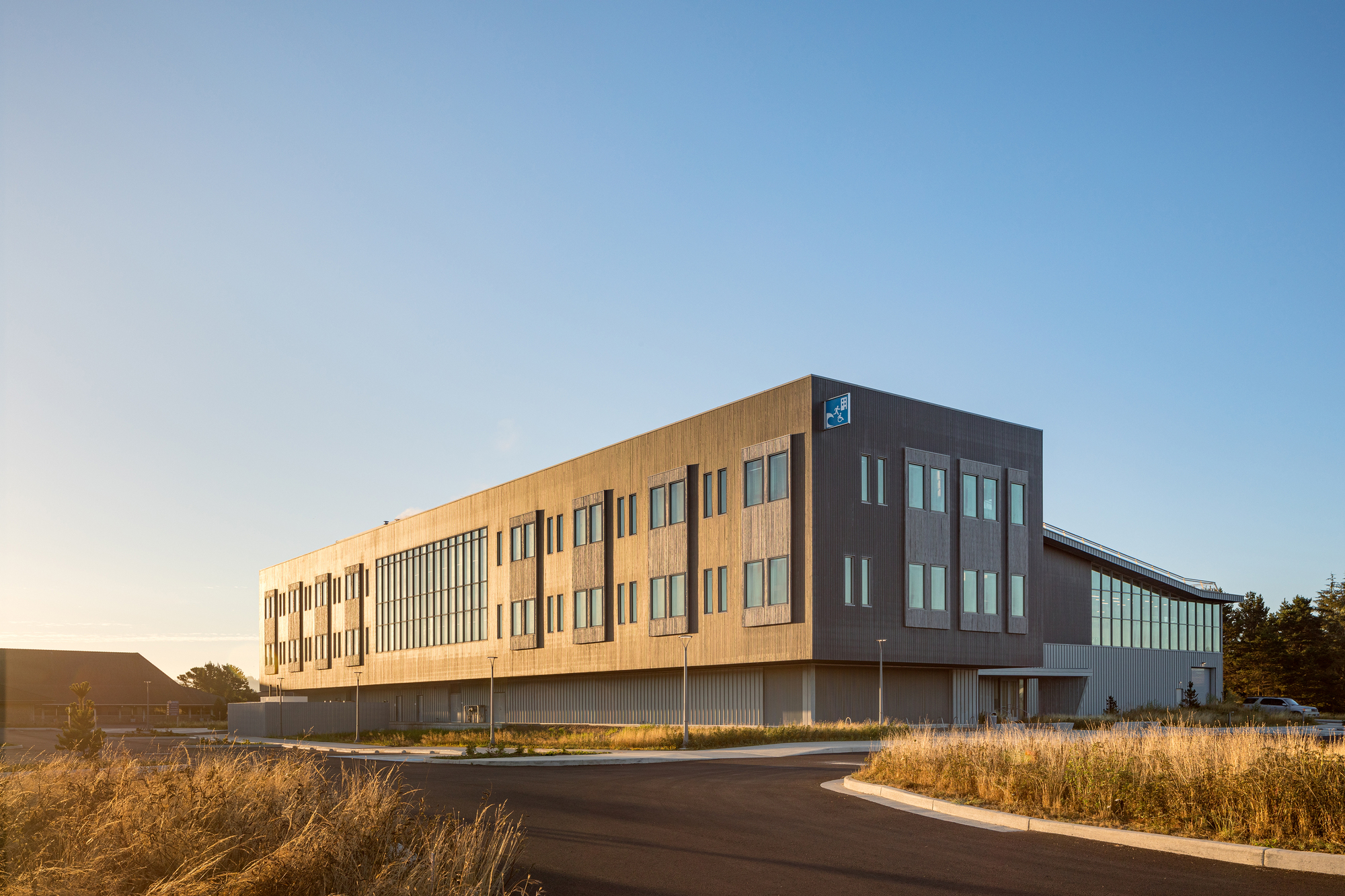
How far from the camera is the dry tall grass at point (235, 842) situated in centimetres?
881

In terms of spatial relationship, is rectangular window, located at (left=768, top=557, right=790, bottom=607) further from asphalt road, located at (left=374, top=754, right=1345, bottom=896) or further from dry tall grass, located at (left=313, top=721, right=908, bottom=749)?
asphalt road, located at (left=374, top=754, right=1345, bottom=896)

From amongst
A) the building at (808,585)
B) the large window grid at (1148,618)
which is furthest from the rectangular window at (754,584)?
the large window grid at (1148,618)

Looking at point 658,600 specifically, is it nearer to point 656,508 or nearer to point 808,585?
point 656,508

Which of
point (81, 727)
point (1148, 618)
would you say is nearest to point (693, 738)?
point (81, 727)

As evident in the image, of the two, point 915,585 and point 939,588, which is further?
point 939,588

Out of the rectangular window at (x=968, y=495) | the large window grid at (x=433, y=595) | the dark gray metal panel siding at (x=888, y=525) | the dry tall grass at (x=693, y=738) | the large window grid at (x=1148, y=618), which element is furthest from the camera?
the large window grid at (x=433, y=595)

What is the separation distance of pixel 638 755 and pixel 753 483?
1968cm

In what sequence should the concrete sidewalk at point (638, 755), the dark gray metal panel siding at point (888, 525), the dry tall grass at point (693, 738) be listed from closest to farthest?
the concrete sidewalk at point (638, 755) < the dry tall grass at point (693, 738) < the dark gray metal panel siding at point (888, 525)

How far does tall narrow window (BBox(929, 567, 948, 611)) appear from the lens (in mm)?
52406

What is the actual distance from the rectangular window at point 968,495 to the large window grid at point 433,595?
34046 mm

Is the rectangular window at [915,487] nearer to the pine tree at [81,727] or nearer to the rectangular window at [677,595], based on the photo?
the rectangular window at [677,595]

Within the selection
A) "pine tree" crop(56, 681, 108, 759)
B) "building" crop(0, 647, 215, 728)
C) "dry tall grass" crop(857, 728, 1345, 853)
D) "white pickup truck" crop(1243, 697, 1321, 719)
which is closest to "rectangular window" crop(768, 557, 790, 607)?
"pine tree" crop(56, 681, 108, 759)

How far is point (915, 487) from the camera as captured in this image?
52469 mm

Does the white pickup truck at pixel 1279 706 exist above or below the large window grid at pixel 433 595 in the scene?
below
